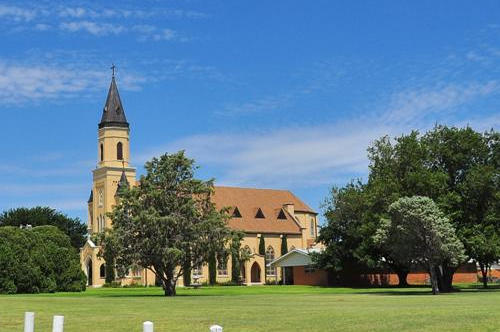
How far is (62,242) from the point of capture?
7588cm

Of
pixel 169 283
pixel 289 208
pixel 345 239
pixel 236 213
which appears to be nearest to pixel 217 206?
pixel 236 213

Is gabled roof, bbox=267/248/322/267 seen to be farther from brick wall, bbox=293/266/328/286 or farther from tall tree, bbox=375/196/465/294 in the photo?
tall tree, bbox=375/196/465/294

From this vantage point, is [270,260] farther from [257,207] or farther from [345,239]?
[345,239]

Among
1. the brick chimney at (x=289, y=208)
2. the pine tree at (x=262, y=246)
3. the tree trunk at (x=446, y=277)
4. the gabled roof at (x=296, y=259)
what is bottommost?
the tree trunk at (x=446, y=277)

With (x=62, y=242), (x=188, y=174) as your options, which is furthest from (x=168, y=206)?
(x=62, y=242)

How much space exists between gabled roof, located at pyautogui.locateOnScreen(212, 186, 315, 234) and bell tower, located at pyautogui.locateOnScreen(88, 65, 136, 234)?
1359 centimetres

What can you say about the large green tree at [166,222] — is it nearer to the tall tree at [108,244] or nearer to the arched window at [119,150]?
the tall tree at [108,244]

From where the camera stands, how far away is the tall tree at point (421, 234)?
48.3 metres

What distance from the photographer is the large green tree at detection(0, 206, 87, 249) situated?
4599 inches

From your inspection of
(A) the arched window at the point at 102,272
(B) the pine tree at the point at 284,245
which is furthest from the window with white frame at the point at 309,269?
(A) the arched window at the point at 102,272

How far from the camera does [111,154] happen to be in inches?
4097

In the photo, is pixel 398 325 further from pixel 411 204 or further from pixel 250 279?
pixel 250 279

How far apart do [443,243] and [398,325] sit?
100 ft

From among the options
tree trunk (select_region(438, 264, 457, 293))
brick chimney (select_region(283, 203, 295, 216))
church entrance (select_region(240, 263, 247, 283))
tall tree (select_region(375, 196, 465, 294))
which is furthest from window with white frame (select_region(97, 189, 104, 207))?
tall tree (select_region(375, 196, 465, 294))
